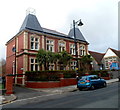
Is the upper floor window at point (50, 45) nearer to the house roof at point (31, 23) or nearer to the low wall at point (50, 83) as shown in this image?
the house roof at point (31, 23)

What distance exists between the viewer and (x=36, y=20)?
984 inches

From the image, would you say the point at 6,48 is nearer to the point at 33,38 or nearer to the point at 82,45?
the point at 33,38

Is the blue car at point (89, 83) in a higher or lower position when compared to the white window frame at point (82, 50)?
lower

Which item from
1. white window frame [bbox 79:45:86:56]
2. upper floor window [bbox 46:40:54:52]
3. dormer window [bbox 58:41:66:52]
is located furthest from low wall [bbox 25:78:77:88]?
white window frame [bbox 79:45:86:56]

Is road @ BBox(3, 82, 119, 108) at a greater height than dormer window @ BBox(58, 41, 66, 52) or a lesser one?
lesser

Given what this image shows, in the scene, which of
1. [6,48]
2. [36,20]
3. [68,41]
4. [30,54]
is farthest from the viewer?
[6,48]

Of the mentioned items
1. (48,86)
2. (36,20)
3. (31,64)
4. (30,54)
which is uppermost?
(36,20)

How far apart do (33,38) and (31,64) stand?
14.9ft

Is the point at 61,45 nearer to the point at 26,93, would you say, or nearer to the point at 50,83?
the point at 50,83

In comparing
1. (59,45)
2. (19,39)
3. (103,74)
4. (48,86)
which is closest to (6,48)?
(19,39)

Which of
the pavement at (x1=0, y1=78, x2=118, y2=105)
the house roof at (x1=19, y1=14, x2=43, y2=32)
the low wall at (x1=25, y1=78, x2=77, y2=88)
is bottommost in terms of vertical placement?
the pavement at (x1=0, y1=78, x2=118, y2=105)

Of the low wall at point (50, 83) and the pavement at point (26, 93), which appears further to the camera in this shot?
the low wall at point (50, 83)

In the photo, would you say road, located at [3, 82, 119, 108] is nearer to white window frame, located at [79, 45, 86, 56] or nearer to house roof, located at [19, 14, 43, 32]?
house roof, located at [19, 14, 43, 32]

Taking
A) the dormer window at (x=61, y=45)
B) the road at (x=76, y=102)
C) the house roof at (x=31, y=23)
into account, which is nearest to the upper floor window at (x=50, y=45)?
the dormer window at (x=61, y=45)
